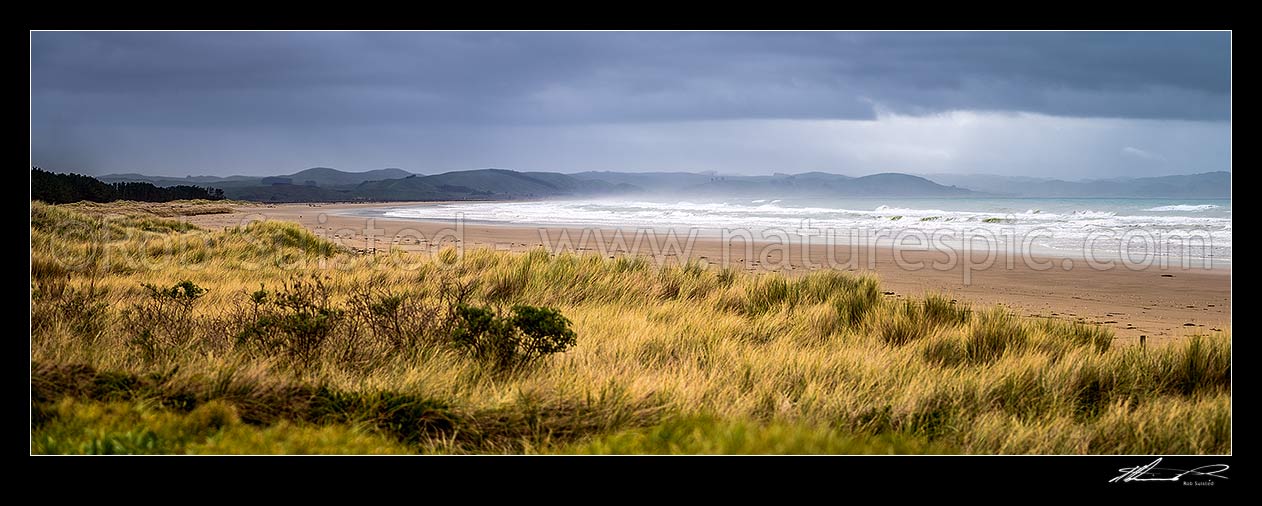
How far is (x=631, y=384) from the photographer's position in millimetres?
4090

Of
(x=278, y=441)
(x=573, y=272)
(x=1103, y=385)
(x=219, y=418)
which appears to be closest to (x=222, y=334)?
(x=219, y=418)

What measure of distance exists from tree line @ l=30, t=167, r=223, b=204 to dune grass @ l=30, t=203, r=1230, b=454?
5134mm

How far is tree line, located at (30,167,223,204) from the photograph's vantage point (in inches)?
548

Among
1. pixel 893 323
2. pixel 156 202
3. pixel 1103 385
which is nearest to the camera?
pixel 1103 385

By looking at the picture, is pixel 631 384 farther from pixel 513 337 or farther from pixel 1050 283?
pixel 1050 283

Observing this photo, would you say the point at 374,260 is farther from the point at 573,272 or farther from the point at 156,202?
the point at 156,202

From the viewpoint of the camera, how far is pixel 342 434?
3.42 metres

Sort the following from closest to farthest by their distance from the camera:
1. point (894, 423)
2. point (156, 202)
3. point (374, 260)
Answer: point (894, 423), point (374, 260), point (156, 202)

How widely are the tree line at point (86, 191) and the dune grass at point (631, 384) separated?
513cm

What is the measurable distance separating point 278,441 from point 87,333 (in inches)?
98.4
